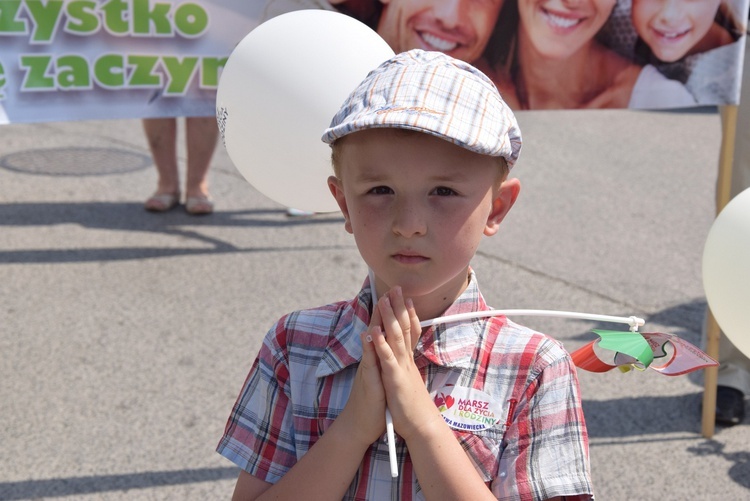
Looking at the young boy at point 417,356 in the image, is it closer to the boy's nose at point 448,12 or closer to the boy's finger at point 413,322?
the boy's finger at point 413,322

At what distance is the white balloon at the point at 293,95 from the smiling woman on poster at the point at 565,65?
4.26 ft

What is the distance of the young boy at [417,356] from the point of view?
1.46 metres

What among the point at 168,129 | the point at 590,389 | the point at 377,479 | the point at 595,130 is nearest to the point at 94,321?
the point at 168,129

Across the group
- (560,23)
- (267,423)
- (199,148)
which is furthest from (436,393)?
(199,148)

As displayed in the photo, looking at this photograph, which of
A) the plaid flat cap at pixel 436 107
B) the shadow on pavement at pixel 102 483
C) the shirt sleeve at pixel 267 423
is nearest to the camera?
the plaid flat cap at pixel 436 107

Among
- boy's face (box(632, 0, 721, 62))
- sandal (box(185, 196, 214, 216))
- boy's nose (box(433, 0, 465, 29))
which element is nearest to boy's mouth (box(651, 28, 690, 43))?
boy's face (box(632, 0, 721, 62))

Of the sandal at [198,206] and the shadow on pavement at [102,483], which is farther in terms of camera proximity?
the sandal at [198,206]

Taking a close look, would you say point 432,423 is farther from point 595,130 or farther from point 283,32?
point 595,130

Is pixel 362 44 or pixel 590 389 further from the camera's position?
pixel 590 389

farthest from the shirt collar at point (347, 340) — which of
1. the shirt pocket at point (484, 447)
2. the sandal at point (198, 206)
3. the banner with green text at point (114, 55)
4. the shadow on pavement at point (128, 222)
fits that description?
the sandal at point (198, 206)

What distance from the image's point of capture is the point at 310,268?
16.6 feet

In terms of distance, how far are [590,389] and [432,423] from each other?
2647 mm

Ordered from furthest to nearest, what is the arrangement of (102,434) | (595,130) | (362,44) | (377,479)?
(595,130), (102,434), (362,44), (377,479)

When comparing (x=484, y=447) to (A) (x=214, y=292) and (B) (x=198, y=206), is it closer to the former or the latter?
(A) (x=214, y=292)
